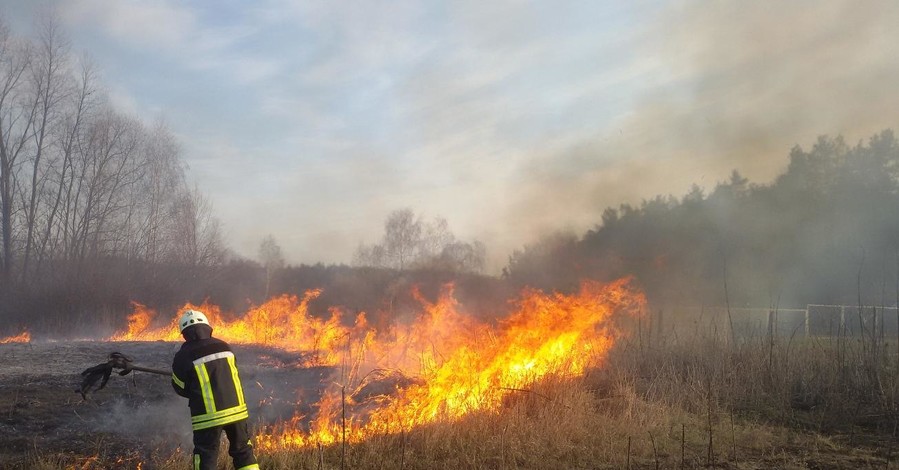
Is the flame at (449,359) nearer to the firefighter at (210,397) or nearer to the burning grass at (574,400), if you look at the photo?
the burning grass at (574,400)

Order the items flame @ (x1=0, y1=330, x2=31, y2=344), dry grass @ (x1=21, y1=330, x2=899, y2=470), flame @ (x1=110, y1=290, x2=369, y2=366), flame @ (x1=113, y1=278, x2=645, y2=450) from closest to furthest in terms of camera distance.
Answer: dry grass @ (x1=21, y1=330, x2=899, y2=470) → flame @ (x1=113, y1=278, x2=645, y2=450) → flame @ (x1=110, y1=290, x2=369, y2=366) → flame @ (x1=0, y1=330, x2=31, y2=344)

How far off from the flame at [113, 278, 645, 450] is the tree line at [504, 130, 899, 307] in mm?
1972

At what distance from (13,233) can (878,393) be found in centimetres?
2827

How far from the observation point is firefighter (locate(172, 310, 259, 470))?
5.57 m

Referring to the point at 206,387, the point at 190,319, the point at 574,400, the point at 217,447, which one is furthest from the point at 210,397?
the point at 574,400

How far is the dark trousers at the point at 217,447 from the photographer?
18.2ft

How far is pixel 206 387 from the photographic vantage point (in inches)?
219

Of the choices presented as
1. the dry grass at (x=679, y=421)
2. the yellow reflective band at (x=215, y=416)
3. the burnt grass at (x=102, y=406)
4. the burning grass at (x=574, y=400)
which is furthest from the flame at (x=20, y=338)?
the yellow reflective band at (x=215, y=416)

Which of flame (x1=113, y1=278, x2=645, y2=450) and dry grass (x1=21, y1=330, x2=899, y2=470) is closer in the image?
dry grass (x1=21, y1=330, x2=899, y2=470)

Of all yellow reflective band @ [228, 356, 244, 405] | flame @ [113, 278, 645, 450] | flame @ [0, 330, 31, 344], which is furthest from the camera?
flame @ [0, 330, 31, 344]

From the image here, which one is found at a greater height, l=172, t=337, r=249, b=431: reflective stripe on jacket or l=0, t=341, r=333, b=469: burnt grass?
l=172, t=337, r=249, b=431: reflective stripe on jacket

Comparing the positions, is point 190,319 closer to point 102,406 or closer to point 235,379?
point 235,379

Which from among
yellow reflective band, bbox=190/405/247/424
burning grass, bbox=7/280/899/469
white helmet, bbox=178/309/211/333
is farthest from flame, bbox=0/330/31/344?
yellow reflective band, bbox=190/405/247/424

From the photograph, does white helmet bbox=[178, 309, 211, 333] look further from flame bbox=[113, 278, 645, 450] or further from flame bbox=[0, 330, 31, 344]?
flame bbox=[0, 330, 31, 344]
